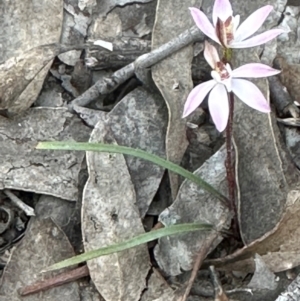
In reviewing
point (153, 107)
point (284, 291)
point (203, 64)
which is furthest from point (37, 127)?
point (284, 291)

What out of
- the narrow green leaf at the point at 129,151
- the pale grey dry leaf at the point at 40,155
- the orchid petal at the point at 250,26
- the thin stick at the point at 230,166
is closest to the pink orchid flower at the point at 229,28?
the orchid petal at the point at 250,26

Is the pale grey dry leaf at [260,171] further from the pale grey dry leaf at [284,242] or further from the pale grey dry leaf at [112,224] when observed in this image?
the pale grey dry leaf at [112,224]

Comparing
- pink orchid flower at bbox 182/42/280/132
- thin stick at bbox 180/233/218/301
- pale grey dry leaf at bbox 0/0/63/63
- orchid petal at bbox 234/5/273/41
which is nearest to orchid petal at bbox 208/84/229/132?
pink orchid flower at bbox 182/42/280/132

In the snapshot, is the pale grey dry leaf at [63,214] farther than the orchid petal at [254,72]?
Yes

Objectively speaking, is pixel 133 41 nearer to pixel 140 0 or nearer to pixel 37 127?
pixel 140 0

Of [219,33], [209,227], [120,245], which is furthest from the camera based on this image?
[209,227]

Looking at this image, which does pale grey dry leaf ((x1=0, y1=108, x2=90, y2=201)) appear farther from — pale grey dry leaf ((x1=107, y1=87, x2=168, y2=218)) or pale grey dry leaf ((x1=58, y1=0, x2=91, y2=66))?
pale grey dry leaf ((x1=58, y1=0, x2=91, y2=66))
